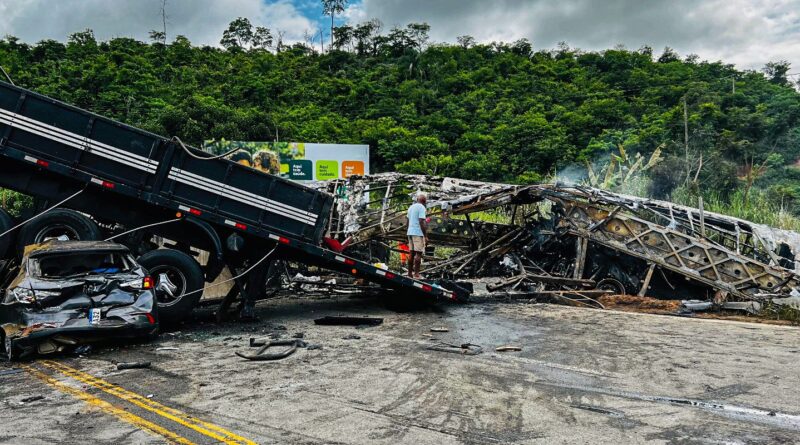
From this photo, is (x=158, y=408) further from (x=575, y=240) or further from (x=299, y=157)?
(x=299, y=157)

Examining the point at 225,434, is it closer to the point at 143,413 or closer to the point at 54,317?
the point at 143,413

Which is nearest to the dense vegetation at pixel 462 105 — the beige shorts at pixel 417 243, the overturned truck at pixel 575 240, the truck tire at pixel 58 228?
the overturned truck at pixel 575 240

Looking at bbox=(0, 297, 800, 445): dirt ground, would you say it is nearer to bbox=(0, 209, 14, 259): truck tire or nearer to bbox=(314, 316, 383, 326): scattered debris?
bbox=(314, 316, 383, 326): scattered debris

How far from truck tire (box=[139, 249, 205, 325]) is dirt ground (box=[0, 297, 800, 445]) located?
0.43m

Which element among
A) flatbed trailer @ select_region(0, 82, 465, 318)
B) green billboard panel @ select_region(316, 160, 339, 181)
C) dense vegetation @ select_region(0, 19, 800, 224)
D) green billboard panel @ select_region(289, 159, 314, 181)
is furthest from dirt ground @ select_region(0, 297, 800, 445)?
green billboard panel @ select_region(316, 160, 339, 181)

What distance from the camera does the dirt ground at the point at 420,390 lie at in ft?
15.2

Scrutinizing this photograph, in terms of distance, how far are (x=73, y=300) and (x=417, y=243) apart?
669 cm

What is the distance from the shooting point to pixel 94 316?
24.5ft

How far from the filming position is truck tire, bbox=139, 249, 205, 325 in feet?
30.6

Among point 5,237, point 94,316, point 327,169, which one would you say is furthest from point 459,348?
point 327,169

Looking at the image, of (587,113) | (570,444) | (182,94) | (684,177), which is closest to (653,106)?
(587,113)

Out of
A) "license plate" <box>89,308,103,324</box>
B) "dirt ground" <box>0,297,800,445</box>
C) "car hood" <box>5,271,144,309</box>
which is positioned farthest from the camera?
"license plate" <box>89,308,103,324</box>

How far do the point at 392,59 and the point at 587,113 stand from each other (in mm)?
23384

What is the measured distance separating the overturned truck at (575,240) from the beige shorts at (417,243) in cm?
176
